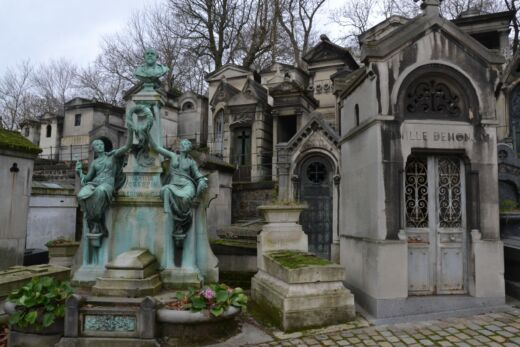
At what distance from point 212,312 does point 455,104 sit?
16.4ft

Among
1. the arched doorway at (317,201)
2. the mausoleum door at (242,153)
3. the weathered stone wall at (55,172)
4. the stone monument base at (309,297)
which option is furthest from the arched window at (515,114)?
the weathered stone wall at (55,172)

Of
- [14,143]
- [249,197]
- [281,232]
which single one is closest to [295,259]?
[281,232]

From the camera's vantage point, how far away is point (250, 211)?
1534cm

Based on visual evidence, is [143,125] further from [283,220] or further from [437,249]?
[437,249]

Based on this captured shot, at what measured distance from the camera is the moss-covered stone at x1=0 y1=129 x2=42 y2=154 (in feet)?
25.1

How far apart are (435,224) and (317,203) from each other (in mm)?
7044

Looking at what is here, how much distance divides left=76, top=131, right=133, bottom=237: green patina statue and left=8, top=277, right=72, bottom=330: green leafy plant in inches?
46.7

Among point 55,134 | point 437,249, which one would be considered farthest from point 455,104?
point 55,134

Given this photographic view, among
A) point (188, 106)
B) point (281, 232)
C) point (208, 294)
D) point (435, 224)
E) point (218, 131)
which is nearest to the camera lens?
point (208, 294)

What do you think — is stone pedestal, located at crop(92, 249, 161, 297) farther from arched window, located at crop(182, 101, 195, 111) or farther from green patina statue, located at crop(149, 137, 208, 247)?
arched window, located at crop(182, 101, 195, 111)

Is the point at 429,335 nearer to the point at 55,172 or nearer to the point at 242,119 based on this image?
the point at 242,119

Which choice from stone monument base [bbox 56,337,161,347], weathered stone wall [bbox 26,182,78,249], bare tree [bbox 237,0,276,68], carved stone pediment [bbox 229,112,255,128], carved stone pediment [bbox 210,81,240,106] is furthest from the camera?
bare tree [bbox 237,0,276,68]

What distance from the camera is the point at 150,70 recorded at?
613cm

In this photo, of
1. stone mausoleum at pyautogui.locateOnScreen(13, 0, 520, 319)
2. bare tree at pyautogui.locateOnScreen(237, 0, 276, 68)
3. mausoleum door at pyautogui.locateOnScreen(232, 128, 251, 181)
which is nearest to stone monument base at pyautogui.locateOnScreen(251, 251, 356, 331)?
stone mausoleum at pyautogui.locateOnScreen(13, 0, 520, 319)
